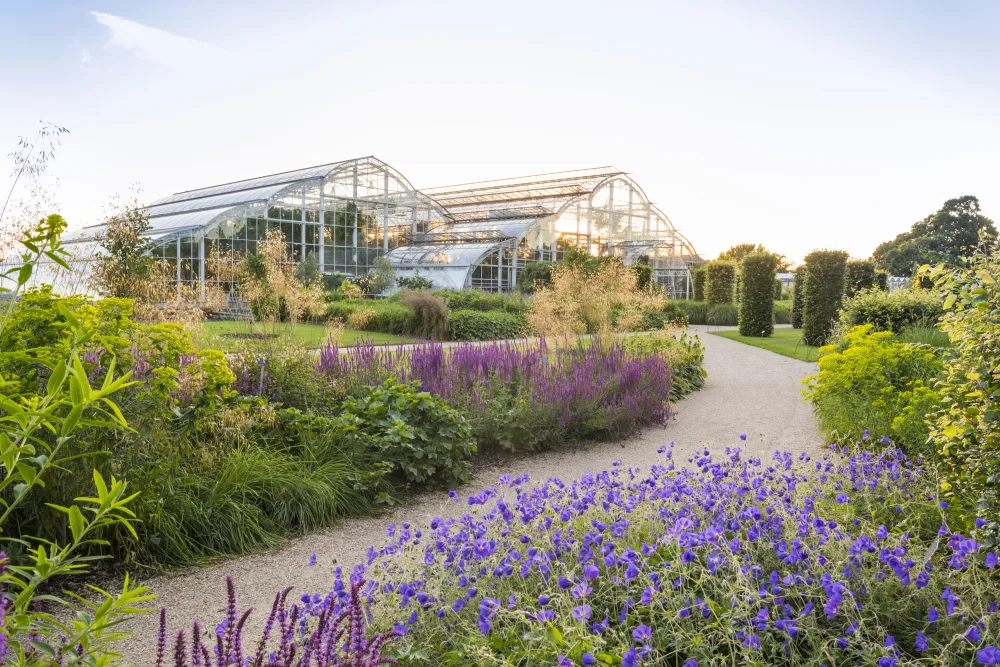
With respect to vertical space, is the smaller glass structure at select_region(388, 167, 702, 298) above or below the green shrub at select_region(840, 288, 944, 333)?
above

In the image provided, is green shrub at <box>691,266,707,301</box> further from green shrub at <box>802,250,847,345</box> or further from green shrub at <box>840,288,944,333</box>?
green shrub at <box>840,288,944,333</box>

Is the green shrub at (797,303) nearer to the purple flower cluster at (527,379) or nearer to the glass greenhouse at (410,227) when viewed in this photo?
the glass greenhouse at (410,227)

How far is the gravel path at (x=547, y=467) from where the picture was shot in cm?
331

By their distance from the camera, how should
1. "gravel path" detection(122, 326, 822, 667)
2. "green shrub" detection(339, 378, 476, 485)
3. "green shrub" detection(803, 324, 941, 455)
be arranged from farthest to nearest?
"green shrub" detection(803, 324, 941, 455) < "green shrub" detection(339, 378, 476, 485) < "gravel path" detection(122, 326, 822, 667)

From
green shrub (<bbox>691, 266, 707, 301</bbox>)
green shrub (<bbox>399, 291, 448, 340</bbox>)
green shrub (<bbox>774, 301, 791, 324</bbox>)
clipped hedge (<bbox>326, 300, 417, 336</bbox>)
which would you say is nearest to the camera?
green shrub (<bbox>399, 291, 448, 340</bbox>)

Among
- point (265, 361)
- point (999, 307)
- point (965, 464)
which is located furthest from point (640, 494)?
point (265, 361)

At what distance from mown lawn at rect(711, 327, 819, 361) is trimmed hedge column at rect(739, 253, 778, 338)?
408 millimetres

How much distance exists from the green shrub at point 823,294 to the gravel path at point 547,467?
4.74 meters

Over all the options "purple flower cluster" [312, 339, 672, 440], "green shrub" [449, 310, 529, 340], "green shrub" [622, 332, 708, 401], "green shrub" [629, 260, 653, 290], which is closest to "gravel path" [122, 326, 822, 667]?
"green shrub" [622, 332, 708, 401]

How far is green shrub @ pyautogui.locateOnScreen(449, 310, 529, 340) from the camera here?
51.8 feet

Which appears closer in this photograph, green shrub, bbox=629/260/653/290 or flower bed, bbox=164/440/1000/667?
flower bed, bbox=164/440/1000/667

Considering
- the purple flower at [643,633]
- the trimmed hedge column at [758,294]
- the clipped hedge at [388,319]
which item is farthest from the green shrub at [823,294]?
the purple flower at [643,633]

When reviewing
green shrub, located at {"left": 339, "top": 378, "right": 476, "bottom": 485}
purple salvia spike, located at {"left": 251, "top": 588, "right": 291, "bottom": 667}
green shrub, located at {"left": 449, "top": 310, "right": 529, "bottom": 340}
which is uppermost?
green shrub, located at {"left": 449, "top": 310, "right": 529, "bottom": 340}

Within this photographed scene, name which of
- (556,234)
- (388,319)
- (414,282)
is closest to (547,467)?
(388,319)
